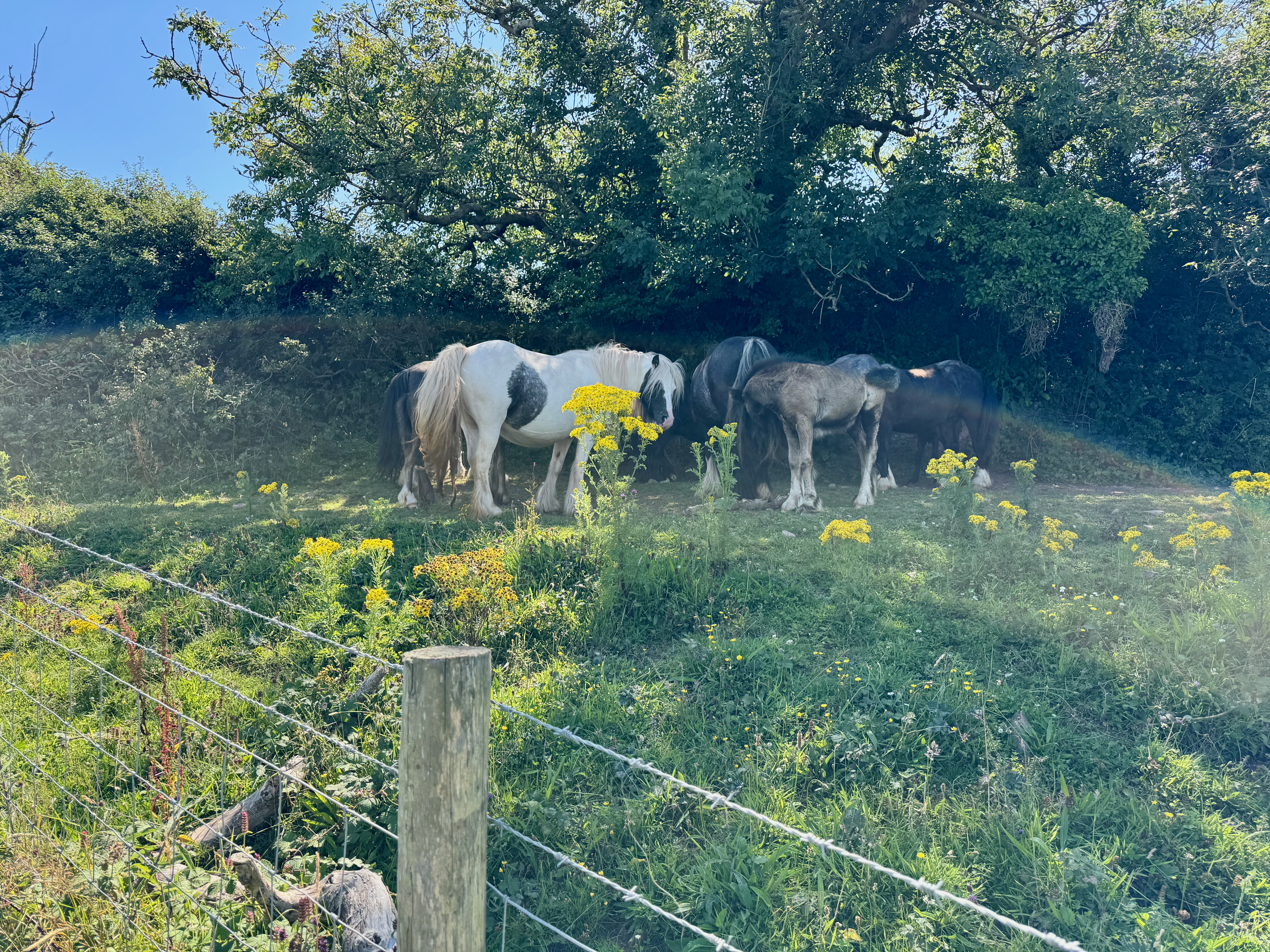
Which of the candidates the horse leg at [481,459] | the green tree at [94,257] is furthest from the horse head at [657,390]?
the green tree at [94,257]

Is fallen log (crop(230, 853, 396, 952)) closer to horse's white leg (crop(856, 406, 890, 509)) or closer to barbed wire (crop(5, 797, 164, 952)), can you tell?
barbed wire (crop(5, 797, 164, 952))

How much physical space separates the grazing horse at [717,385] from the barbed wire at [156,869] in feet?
21.6

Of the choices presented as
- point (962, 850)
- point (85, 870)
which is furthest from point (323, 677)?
point (962, 850)

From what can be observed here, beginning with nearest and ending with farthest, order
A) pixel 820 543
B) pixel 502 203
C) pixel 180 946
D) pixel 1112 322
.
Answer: pixel 180 946
pixel 820 543
pixel 1112 322
pixel 502 203

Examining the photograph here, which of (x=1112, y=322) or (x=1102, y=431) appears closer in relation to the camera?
(x=1112, y=322)

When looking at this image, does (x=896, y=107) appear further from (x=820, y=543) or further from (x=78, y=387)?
(x=78, y=387)

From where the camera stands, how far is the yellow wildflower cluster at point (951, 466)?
6316 millimetres

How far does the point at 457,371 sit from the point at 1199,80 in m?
10.5

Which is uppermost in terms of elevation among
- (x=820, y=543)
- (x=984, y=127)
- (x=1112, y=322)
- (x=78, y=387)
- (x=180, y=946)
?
(x=984, y=127)

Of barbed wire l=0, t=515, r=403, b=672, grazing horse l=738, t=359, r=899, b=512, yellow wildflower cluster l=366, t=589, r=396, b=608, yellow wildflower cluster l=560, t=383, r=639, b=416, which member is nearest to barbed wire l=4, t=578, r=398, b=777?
barbed wire l=0, t=515, r=403, b=672

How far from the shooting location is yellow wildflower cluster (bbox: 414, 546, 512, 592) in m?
4.70

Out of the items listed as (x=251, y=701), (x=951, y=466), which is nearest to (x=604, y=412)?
(x=951, y=466)

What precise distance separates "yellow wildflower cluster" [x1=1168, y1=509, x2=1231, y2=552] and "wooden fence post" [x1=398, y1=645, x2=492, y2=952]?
5.04 metres

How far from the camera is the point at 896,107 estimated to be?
1217cm
